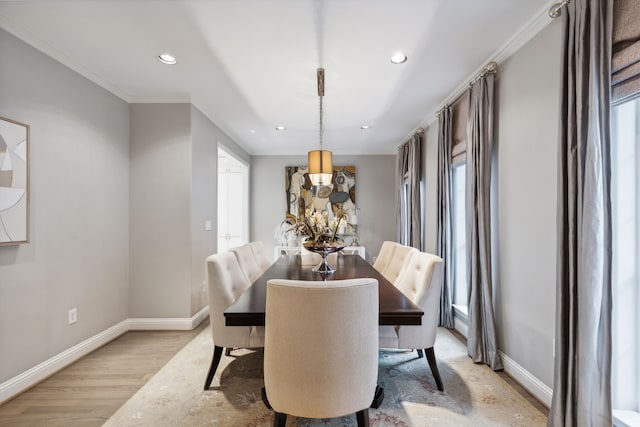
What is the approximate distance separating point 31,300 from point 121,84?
2.04 metres

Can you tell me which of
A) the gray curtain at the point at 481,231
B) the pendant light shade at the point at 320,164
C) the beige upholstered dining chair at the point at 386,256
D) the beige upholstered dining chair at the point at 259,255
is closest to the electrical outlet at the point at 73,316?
the beige upholstered dining chair at the point at 259,255

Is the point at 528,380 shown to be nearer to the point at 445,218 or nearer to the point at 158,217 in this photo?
the point at 445,218

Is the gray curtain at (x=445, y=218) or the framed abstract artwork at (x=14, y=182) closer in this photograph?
the framed abstract artwork at (x=14, y=182)

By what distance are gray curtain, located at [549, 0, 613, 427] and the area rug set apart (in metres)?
0.38

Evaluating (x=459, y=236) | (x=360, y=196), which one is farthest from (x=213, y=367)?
(x=360, y=196)

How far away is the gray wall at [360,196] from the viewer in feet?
20.1

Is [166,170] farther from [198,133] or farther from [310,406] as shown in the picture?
[310,406]

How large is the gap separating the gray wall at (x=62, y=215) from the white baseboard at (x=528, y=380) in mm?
3465

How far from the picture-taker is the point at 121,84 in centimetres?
299

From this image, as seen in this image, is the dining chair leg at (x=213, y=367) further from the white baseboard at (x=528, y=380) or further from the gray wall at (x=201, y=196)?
the white baseboard at (x=528, y=380)

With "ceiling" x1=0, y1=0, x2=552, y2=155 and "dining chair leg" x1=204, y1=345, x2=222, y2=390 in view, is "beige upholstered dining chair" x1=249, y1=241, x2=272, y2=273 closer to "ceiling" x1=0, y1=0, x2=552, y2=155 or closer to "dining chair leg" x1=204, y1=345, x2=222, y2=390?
"dining chair leg" x1=204, y1=345, x2=222, y2=390

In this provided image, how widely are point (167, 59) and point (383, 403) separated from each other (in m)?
3.02

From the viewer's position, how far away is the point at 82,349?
2.65 m

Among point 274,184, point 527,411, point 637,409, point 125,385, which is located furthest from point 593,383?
point 274,184
